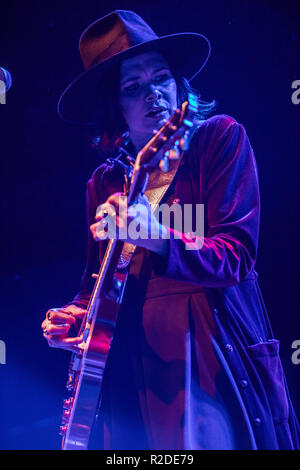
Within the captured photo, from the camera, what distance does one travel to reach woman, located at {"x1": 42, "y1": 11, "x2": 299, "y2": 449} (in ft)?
4.37

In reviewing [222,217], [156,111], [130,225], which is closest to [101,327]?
[130,225]

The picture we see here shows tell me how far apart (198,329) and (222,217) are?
16.4 inches

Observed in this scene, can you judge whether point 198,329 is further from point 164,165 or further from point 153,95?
point 153,95

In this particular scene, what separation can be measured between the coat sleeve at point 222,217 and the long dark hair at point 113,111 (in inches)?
24.6

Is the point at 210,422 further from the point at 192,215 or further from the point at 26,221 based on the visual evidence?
the point at 26,221

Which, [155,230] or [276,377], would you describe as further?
[276,377]

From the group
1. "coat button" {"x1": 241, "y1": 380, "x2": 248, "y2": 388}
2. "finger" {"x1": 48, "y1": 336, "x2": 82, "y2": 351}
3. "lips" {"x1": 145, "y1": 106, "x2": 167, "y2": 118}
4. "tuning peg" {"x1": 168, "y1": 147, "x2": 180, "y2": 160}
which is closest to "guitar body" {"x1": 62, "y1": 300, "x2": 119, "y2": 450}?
"finger" {"x1": 48, "y1": 336, "x2": 82, "y2": 351}

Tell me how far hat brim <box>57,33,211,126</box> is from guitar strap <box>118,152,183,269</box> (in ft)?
2.08

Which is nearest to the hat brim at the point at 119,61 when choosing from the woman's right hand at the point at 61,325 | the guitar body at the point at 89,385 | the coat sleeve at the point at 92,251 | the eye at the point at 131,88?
the eye at the point at 131,88

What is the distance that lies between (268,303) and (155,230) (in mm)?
1910

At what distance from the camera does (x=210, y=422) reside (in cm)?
133

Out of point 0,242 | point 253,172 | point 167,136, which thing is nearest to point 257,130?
point 253,172

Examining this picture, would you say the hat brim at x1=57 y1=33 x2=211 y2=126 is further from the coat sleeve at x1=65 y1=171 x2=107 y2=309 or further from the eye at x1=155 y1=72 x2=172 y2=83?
the coat sleeve at x1=65 y1=171 x2=107 y2=309

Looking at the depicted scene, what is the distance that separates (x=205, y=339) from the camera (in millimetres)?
1453
